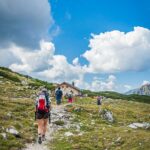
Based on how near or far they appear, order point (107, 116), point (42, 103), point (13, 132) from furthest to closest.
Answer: point (107, 116) → point (13, 132) → point (42, 103)

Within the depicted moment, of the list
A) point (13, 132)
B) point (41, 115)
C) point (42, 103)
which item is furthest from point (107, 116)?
point (42, 103)

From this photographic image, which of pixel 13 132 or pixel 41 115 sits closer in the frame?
pixel 41 115

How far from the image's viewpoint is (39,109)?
2108 centimetres

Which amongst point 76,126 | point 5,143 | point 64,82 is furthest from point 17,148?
point 64,82

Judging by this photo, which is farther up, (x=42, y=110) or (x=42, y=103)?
(x=42, y=103)

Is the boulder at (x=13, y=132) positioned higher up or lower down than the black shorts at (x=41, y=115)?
lower down

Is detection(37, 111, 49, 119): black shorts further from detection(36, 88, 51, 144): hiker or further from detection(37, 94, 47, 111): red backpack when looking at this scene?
detection(37, 94, 47, 111): red backpack

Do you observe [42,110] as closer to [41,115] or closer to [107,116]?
[41,115]

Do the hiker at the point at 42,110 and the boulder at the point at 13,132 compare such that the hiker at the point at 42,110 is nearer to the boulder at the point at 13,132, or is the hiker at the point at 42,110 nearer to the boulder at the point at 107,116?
the boulder at the point at 13,132

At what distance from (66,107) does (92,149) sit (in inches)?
963

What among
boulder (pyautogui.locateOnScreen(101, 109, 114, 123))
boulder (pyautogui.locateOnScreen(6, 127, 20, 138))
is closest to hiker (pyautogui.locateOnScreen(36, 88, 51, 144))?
boulder (pyautogui.locateOnScreen(6, 127, 20, 138))

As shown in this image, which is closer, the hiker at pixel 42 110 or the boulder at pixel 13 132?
the hiker at pixel 42 110

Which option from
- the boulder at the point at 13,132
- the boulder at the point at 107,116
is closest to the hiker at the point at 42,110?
the boulder at the point at 13,132

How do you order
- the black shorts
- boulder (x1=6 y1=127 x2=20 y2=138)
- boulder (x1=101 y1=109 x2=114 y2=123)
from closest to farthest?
the black shorts < boulder (x1=6 y1=127 x2=20 y2=138) < boulder (x1=101 y1=109 x2=114 y2=123)
